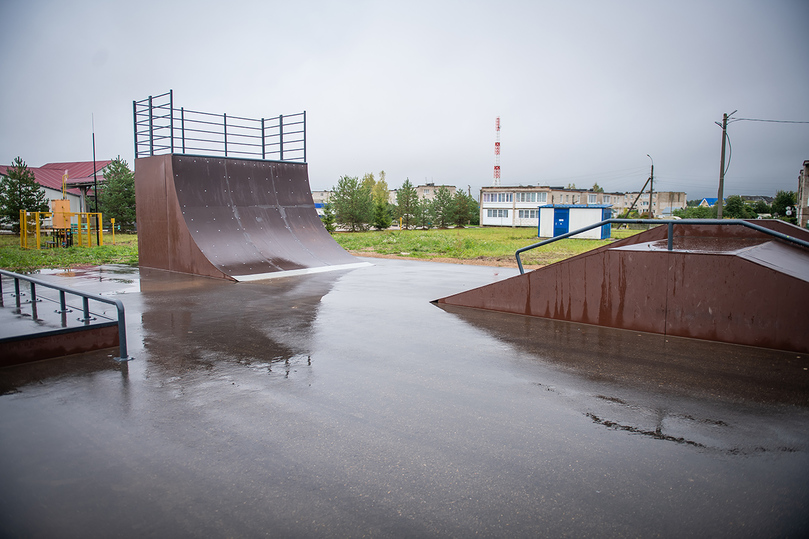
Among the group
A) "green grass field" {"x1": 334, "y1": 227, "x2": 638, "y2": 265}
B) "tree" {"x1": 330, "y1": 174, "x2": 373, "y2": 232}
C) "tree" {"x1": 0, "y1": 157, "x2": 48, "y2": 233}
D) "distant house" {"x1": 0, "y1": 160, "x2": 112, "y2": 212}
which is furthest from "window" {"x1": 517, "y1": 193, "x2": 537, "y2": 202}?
"tree" {"x1": 0, "y1": 157, "x2": 48, "y2": 233}

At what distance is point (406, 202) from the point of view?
59.3 m

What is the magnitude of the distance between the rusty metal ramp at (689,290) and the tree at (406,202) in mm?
51073

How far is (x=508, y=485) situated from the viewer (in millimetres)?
3145

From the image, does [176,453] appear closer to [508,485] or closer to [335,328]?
[508,485]

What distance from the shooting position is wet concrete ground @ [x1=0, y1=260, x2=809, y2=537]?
2.83 m

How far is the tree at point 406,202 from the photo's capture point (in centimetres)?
5903

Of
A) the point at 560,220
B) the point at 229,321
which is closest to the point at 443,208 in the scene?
the point at 560,220

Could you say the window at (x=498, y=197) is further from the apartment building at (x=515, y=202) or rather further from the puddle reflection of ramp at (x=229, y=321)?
the puddle reflection of ramp at (x=229, y=321)

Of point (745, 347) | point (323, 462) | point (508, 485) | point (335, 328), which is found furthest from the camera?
point (335, 328)

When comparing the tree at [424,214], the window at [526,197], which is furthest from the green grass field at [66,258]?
the window at [526,197]

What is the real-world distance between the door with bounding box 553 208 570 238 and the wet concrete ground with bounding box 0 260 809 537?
32253 mm

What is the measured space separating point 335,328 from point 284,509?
179 inches

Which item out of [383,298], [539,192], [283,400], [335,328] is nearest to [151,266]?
[383,298]

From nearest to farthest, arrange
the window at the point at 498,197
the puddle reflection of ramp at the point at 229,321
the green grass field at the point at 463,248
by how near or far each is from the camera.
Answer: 1. the puddle reflection of ramp at the point at 229,321
2. the green grass field at the point at 463,248
3. the window at the point at 498,197
